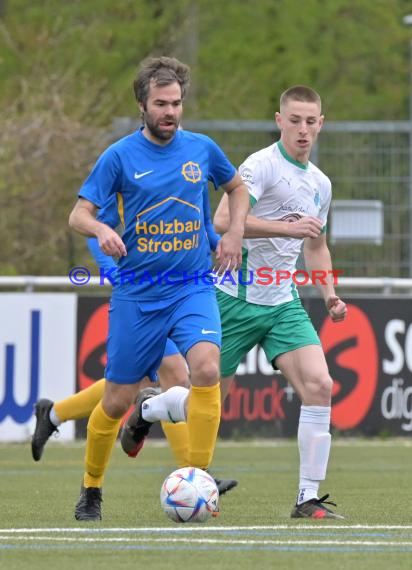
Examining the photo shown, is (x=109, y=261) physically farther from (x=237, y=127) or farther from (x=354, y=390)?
(x=237, y=127)

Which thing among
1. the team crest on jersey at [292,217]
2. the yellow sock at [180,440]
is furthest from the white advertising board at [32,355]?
the team crest on jersey at [292,217]

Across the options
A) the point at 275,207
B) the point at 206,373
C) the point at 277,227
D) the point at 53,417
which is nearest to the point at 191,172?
the point at 277,227

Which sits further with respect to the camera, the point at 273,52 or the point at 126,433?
the point at 273,52

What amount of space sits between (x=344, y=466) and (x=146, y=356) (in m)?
4.52

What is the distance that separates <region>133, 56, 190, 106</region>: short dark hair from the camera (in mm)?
7957

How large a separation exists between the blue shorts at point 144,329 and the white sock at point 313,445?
2.86 feet

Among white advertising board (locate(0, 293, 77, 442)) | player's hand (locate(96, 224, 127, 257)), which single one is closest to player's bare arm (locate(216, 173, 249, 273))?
player's hand (locate(96, 224, 127, 257))

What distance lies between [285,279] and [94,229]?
1.76 metres

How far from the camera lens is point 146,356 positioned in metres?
8.06

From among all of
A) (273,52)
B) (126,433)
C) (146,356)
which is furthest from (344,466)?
(273,52)

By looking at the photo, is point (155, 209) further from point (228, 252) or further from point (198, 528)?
point (198, 528)

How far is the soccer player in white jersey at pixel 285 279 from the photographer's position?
8.59 metres

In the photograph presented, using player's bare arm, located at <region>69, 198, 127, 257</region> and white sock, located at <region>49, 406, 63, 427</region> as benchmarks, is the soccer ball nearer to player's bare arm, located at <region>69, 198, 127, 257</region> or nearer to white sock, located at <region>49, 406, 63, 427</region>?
player's bare arm, located at <region>69, 198, 127, 257</region>

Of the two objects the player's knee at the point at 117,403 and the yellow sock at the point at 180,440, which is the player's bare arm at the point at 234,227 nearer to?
the player's knee at the point at 117,403
